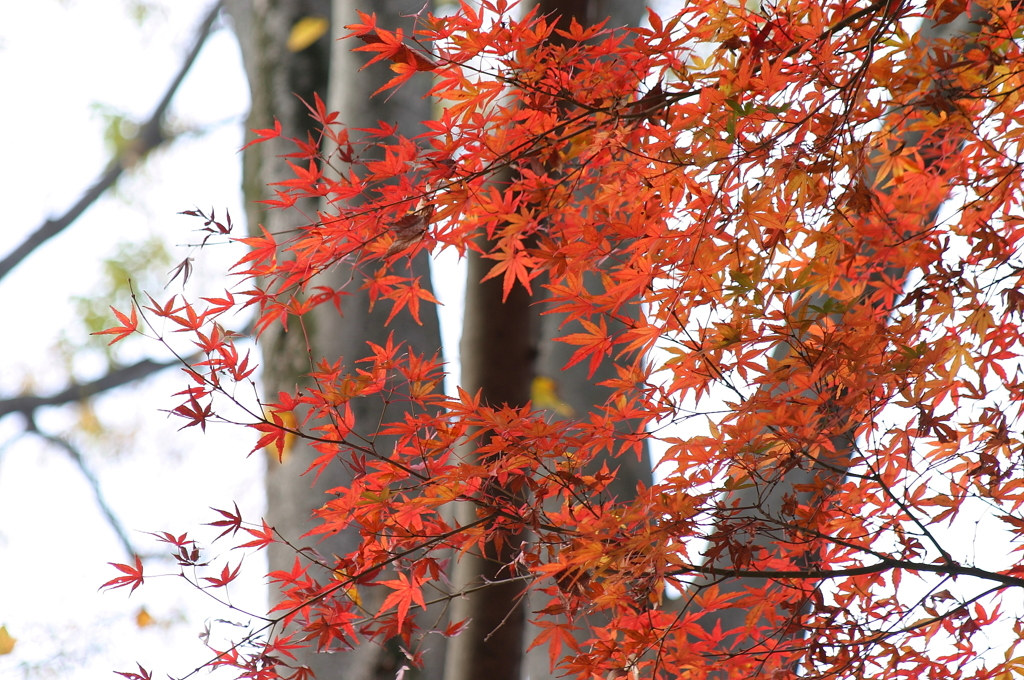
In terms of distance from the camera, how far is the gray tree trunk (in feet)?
5.11

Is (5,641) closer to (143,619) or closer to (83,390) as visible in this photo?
(143,619)

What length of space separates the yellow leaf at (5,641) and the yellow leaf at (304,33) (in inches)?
143

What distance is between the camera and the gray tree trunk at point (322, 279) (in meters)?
1.56

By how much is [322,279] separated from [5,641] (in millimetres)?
3591

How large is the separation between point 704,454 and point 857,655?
1.25ft

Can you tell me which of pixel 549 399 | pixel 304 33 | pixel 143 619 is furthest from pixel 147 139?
pixel 549 399

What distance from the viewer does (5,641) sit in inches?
155

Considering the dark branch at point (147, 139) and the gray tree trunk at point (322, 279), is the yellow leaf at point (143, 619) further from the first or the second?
the gray tree trunk at point (322, 279)

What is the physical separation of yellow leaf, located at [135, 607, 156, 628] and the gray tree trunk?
403 cm

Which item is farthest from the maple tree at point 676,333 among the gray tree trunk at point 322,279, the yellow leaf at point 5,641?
the yellow leaf at point 5,641

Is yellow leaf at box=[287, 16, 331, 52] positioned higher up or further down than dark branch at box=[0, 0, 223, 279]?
further down

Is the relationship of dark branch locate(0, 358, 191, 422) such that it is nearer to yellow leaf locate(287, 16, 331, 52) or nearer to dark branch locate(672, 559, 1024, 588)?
yellow leaf locate(287, 16, 331, 52)

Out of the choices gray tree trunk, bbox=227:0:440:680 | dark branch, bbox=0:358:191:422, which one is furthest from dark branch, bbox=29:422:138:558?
gray tree trunk, bbox=227:0:440:680

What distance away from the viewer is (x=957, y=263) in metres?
1.18
